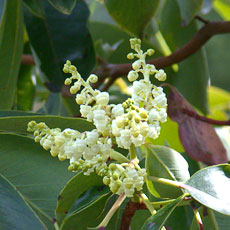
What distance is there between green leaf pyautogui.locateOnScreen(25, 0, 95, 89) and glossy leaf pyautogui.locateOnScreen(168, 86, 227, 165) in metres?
0.20

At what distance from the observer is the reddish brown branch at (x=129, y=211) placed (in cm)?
65

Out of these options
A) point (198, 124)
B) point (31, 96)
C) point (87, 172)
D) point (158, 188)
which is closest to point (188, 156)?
point (198, 124)

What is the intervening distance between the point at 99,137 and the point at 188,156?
1.29 feet

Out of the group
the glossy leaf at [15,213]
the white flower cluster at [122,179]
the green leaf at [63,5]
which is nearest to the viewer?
the white flower cluster at [122,179]

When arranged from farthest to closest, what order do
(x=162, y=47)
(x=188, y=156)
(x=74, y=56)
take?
(x=162, y=47) → (x=74, y=56) → (x=188, y=156)

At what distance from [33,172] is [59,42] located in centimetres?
41

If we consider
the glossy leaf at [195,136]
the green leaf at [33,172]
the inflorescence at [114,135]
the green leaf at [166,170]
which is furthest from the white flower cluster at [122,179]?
the glossy leaf at [195,136]

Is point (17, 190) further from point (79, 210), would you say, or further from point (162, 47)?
point (162, 47)

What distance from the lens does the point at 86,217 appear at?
26.6 inches

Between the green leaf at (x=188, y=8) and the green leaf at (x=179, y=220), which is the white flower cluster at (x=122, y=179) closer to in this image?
the green leaf at (x=179, y=220)

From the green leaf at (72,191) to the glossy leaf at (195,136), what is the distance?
311 millimetres

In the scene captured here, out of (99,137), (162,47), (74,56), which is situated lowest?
(162,47)

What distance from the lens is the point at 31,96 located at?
1.31 m

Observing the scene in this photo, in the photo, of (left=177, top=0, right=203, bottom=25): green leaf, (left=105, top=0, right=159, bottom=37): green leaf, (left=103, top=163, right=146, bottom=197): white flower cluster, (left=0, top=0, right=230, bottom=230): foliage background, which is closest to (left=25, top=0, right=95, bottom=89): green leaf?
(left=0, top=0, right=230, bottom=230): foliage background
